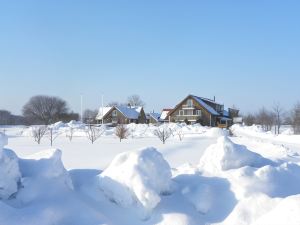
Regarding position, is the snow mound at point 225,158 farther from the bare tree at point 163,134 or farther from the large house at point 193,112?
the large house at point 193,112

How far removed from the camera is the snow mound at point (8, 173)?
559cm

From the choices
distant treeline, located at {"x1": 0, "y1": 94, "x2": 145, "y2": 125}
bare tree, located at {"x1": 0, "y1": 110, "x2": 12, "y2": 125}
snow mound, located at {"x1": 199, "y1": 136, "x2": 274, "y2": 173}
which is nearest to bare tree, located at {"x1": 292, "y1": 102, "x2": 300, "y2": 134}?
snow mound, located at {"x1": 199, "y1": 136, "x2": 274, "y2": 173}

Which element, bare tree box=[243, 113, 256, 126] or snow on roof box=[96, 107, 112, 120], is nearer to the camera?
snow on roof box=[96, 107, 112, 120]

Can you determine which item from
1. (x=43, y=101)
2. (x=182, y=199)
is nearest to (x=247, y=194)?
(x=182, y=199)

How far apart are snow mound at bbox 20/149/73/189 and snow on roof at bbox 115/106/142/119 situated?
6149cm

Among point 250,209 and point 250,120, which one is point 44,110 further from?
point 250,209

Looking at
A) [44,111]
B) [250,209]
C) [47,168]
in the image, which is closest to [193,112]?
[44,111]

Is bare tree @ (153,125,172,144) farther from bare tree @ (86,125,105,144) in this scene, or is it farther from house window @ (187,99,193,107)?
house window @ (187,99,193,107)

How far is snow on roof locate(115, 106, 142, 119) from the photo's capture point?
6837cm

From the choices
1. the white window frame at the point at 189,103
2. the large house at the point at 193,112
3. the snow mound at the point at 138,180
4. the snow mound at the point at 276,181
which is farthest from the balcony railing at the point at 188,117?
the snow mound at the point at 138,180

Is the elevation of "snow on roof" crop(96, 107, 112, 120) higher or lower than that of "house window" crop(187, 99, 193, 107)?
lower

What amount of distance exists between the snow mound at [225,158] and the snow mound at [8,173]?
3157 millimetres

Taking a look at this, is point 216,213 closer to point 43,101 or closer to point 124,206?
point 124,206

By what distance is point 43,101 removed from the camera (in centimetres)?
8475
